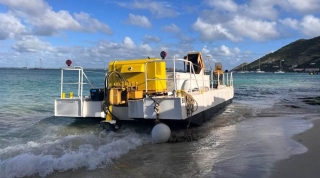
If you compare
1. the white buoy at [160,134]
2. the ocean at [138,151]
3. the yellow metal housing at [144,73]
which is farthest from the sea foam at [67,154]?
the yellow metal housing at [144,73]

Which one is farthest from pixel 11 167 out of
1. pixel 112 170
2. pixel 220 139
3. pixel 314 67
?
pixel 314 67

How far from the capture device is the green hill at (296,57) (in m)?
156

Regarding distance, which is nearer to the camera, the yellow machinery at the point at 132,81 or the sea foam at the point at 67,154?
the sea foam at the point at 67,154

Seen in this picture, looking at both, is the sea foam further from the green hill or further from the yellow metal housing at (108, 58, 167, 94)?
the green hill

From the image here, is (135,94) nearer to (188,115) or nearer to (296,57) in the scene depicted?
(188,115)

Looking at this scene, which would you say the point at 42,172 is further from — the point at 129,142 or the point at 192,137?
the point at 192,137

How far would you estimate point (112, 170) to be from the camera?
6.52 metres

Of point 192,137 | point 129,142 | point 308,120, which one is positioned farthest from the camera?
point 308,120

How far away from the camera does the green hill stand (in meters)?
156

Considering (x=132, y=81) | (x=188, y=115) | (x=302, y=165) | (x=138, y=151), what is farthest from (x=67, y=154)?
(x=302, y=165)

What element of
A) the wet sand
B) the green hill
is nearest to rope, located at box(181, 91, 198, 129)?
the wet sand

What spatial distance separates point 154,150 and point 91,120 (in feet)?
16.7

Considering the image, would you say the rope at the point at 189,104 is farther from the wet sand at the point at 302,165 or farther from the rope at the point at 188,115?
the wet sand at the point at 302,165

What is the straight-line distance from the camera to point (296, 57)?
17138 cm
